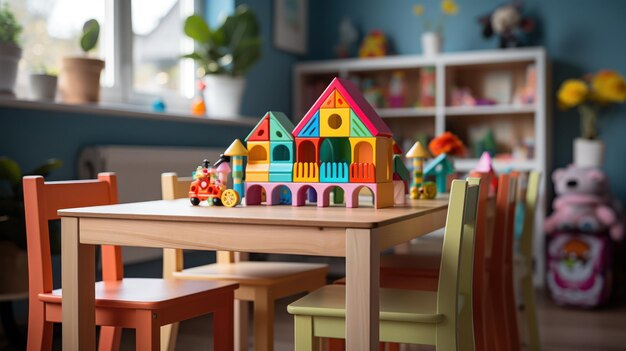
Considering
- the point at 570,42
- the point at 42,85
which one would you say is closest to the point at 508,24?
the point at 570,42

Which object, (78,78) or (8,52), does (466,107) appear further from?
(8,52)

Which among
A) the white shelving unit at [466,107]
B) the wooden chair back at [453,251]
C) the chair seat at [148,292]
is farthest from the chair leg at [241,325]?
the white shelving unit at [466,107]

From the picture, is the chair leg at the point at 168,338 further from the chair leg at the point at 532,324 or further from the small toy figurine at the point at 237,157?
the chair leg at the point at 532,324

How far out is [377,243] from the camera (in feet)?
4.86

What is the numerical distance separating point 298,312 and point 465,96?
331 cm

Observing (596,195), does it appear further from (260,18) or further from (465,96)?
(260,18)

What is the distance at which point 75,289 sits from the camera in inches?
67.5

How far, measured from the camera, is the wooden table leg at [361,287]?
1.46m

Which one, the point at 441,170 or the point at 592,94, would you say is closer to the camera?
the point at 441,170

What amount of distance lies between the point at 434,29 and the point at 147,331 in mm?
3761

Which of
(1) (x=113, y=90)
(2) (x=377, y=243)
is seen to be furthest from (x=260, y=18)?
(2) (x=377, y=243)

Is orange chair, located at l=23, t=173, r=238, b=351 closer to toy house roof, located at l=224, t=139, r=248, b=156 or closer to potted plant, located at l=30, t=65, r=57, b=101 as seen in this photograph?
toy house roof, located at l=224, t=139, r=248, b=156

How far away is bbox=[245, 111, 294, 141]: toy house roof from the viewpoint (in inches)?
74.0

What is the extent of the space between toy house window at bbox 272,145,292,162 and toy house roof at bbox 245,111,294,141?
0.02 meters
